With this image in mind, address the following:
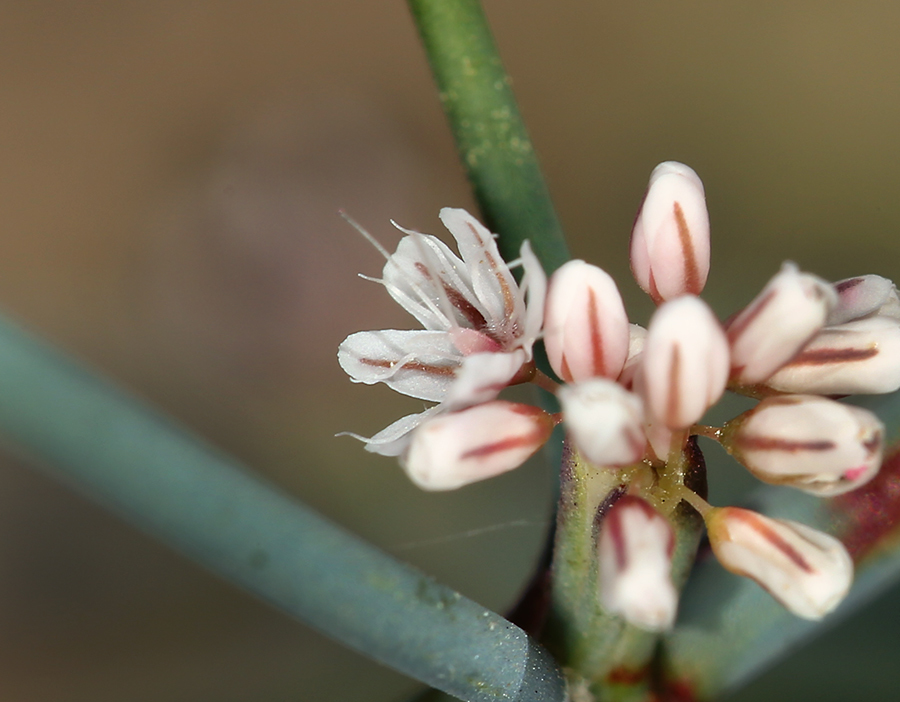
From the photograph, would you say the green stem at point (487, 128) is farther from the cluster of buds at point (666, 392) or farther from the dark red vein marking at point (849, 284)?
the dark red vein marking at point (849, 284)

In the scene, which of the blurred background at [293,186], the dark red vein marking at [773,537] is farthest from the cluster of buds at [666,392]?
the blurred background at [293,186]

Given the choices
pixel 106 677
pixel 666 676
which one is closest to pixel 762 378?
pixel 666 676

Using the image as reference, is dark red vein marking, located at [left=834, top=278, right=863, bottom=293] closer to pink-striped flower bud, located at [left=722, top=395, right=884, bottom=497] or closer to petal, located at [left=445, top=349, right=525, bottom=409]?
pink-striped flower bud, located at [left=722, top=395, right=884, bottom=497]

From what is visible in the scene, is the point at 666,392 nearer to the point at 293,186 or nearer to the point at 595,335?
the point at 595,335

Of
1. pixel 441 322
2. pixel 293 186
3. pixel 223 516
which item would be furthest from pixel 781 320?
pixel 293 186

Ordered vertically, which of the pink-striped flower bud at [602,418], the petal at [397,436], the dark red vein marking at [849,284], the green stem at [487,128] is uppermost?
the green stem at [487,128]

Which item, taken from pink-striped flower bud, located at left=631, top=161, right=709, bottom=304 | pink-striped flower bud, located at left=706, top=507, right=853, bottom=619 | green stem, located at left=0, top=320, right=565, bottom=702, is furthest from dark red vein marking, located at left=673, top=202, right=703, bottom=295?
green stem, located at left=0, top=320, right=565, bottom=702
